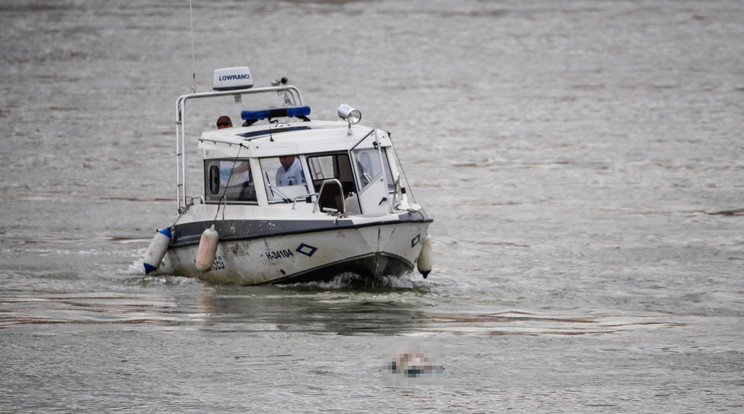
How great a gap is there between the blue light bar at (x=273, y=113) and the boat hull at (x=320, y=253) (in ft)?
6.01

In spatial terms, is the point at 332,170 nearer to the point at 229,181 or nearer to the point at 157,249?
the point at 229,181

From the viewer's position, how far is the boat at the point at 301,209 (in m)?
16.3

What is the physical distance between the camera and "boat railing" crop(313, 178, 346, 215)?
53.6ft

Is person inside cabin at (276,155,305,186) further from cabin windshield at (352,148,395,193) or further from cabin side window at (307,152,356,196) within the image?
cabin windshield at (352,148,395,193)

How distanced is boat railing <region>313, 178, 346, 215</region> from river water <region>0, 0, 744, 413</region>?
3.64ft

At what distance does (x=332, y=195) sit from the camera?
55.0 feet

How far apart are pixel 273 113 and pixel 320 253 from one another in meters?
2.77

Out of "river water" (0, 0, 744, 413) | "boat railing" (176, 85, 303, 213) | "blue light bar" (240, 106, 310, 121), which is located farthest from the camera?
"boat railing" (176, 85, 303, 213)

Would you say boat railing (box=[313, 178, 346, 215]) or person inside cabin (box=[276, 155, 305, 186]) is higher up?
person inside cabin (box=[276, 155, 305, 186])

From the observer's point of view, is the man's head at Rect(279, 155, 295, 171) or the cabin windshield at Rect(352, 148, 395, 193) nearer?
the man's head at Rect(279, 155, 295, 171)

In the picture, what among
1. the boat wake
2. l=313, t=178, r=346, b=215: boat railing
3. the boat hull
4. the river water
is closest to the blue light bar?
the river water

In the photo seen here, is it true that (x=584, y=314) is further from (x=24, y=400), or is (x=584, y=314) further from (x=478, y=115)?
(x=478, y=115)

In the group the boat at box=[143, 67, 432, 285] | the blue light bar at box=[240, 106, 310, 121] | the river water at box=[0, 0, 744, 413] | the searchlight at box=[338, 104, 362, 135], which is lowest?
the river water at box=[0, 0, 744, 413]

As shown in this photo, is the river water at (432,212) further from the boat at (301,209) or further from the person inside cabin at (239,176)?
the person inside cabin at (239,176)
